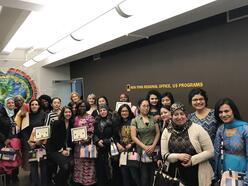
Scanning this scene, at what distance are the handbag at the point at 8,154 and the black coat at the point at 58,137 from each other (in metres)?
0.58

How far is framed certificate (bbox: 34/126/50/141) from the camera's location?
338cm

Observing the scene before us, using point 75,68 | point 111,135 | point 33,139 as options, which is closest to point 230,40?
point 111,135

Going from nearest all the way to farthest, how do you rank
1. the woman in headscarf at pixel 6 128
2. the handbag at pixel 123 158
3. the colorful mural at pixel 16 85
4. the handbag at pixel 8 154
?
the handbag at pixel 123 158
the handbag at pixel 8 154
the woman in headscarf at pixel 6 128
the colorful mural at pixel 16 85

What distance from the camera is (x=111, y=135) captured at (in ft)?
11.2

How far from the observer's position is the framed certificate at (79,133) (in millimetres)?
3297

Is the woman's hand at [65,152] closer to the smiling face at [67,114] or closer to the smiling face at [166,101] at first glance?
the smiling face at [67,114]

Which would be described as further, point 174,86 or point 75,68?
point 75,68

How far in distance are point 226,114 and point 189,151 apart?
0.47 meters

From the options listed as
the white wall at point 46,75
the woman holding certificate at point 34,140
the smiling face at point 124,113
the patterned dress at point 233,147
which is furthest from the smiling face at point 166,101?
the white wall at point 46,75

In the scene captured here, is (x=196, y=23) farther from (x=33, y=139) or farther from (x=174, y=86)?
(x=33, y=139)

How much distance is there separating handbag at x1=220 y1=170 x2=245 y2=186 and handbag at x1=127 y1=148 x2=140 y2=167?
1.25 meters

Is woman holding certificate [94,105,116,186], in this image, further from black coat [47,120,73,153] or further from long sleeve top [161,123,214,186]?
long sleeve top [161,123,214,186]

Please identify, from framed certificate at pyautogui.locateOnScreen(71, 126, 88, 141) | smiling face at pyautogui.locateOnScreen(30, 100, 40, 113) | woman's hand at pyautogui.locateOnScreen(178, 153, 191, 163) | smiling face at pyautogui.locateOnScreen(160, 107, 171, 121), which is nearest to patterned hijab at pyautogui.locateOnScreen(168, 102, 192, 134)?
woman's hand at pyautogui.locateOnScreen(178, 153, 191, 163)

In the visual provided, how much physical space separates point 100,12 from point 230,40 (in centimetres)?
166
